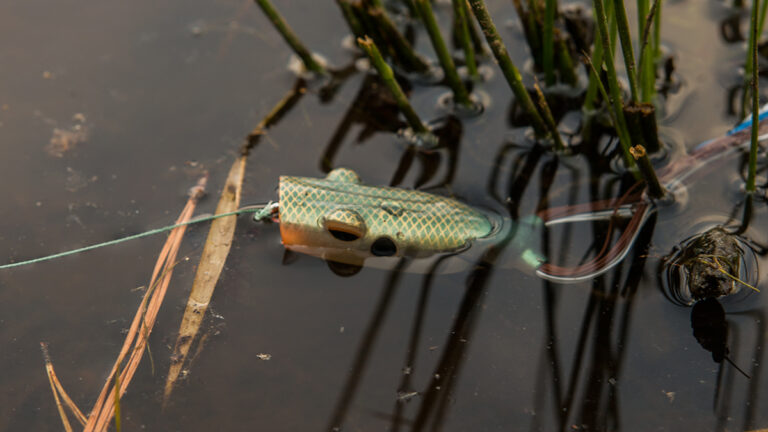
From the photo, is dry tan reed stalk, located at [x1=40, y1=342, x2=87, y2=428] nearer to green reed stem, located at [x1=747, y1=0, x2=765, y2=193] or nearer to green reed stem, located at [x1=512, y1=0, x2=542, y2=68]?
green reed stem, located at [x1=512, y1=0, x2=542, y2=68]

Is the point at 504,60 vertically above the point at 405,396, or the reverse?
the point at 504,60

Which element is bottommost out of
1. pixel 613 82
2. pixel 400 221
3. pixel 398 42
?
pixel 400 221

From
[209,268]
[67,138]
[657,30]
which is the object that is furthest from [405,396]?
[67,138]

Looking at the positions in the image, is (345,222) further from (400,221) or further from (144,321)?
(144,321)

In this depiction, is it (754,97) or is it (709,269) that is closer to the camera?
(754,97)

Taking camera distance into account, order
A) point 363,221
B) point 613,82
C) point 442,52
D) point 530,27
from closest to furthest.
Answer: point 613,82 → point 363,221 → point 442,52 → point 530,27

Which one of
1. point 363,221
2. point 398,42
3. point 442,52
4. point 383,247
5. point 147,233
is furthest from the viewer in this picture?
point 398,42
